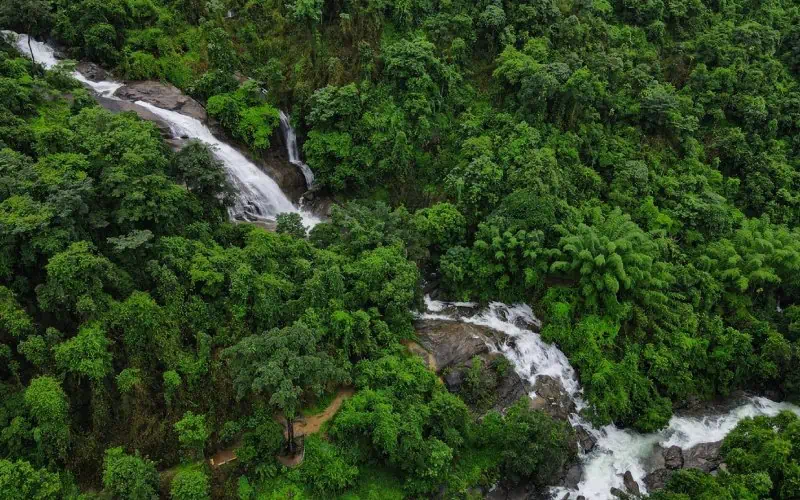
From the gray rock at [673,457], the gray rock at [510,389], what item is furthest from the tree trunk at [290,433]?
the gray rock at [673,457]

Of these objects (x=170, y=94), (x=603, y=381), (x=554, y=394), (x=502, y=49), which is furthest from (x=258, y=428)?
(x=502, y=49)

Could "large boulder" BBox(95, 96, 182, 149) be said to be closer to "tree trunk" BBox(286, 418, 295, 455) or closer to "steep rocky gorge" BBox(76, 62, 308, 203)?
"steep rocky gorge" BBox(76, 62, 308, 203)

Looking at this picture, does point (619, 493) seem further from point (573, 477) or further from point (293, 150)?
point (293, 150)

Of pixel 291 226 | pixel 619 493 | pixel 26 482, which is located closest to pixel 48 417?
pixel 26 482

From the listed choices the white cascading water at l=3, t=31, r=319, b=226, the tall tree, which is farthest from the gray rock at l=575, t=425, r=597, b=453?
the white cascading water at l=3, t=31, r=319, b=226

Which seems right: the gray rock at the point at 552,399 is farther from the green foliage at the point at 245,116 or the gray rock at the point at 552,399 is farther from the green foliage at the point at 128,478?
the green foliage at the point at 245,116
